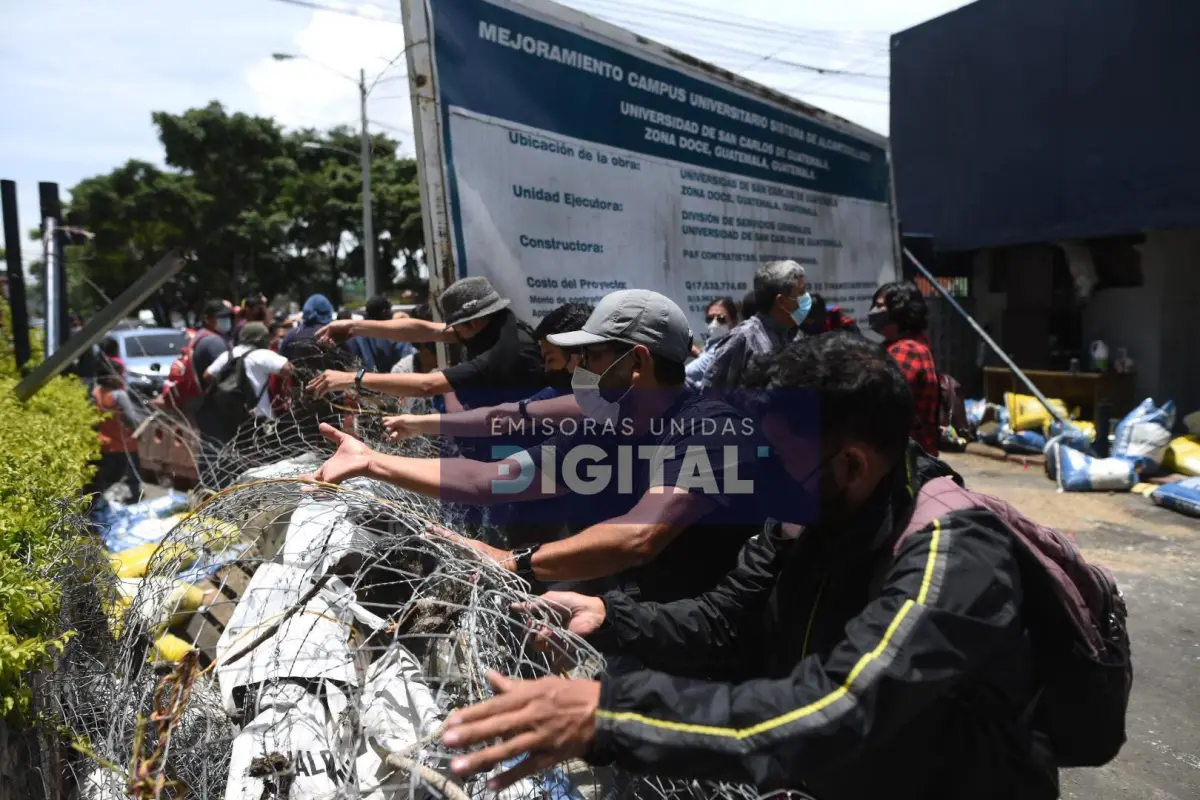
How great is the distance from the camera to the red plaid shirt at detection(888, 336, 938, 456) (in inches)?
→ 152

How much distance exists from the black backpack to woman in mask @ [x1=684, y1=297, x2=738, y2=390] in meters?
2.79

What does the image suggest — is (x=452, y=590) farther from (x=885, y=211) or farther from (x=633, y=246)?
(x=885, y=211)

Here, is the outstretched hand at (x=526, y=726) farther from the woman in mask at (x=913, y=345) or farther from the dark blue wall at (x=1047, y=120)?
the dark blue wall at (x=1047, y=120)

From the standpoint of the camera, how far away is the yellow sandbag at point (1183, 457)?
7.41m

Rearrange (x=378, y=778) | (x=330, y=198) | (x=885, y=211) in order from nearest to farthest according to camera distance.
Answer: (x=378, y=778), (x=885, y=211), (x=330, y=198)

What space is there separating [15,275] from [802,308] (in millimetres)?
5148

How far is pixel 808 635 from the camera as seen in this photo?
4.67 feet

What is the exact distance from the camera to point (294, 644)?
1954 millimetres

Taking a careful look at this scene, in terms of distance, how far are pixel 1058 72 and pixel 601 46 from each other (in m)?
7.69

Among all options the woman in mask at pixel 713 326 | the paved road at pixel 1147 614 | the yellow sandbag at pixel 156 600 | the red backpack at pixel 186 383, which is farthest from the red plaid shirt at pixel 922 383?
the red backpack at pixel 186 383

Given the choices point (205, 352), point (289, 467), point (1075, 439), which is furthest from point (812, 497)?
point (1075, 439)

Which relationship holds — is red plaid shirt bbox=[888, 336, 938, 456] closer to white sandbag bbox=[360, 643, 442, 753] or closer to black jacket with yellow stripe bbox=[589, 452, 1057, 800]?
black jacket with yellow stripe bbox=[589, 452, 1057, 800]

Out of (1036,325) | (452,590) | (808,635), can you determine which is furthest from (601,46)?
(1036,325)

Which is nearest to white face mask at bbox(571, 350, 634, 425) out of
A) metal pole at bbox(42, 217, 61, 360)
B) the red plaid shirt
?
the red plaid shirt
